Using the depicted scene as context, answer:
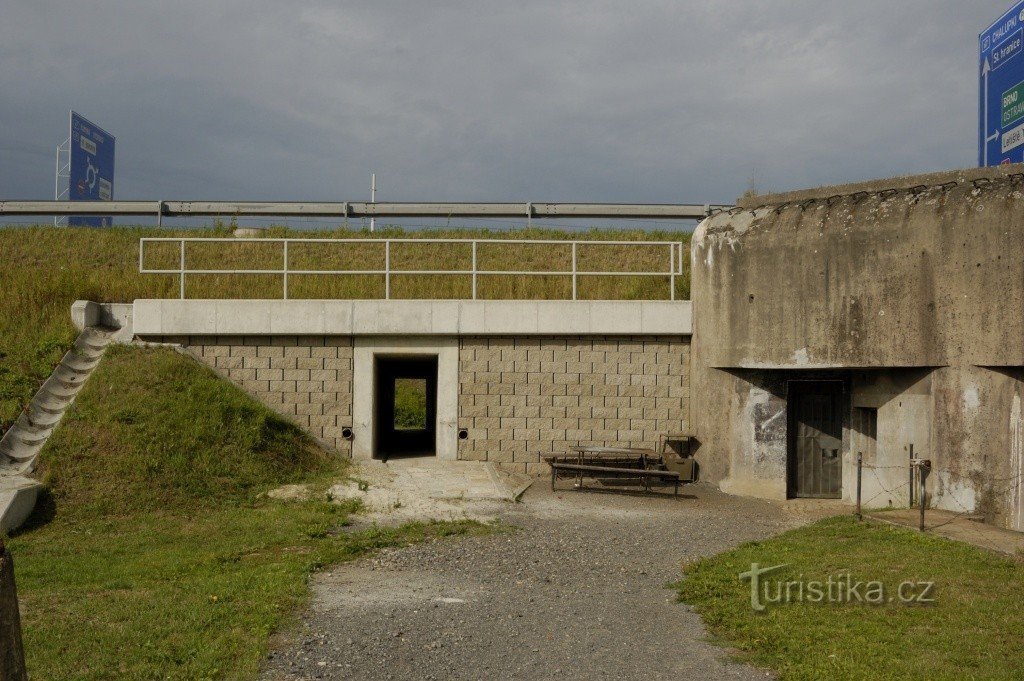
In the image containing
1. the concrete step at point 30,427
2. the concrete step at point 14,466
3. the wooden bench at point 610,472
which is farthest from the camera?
the wooden bench at point 610,472

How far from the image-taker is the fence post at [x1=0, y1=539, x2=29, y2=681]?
3826mm

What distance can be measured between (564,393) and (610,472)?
186 centimetres

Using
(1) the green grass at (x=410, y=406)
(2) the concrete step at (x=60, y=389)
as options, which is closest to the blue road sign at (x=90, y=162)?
(1) the green grass at (x=410, y=406)

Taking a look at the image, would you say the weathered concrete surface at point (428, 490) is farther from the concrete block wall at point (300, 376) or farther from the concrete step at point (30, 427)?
the concrete step at point (30, 427)

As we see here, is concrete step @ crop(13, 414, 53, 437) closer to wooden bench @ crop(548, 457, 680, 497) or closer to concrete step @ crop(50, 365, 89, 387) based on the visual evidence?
concrete step @ crop(50, 365, 89, 387)

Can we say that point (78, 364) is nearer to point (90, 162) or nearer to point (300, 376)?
point (300, 376)

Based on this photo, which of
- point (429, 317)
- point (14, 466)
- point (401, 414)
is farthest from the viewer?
point (401, 414)

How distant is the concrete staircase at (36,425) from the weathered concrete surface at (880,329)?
9579mm

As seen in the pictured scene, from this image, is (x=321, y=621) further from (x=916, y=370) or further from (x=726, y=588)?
(x=916, y=370)

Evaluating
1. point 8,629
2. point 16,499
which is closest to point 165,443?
point 16,499

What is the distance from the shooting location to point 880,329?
11.3 meters

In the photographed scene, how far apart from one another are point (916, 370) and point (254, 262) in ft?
43.5

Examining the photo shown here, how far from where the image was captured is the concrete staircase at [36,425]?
9.70 metres

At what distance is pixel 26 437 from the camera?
11.3m
